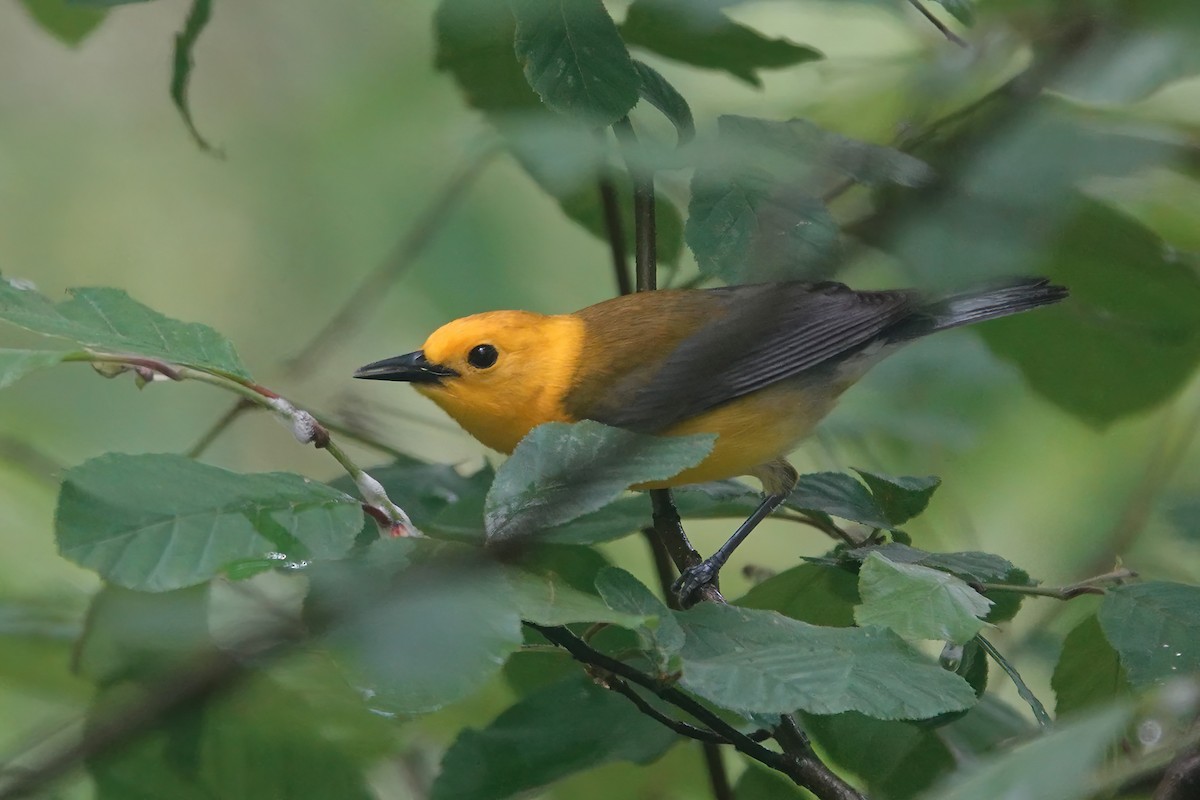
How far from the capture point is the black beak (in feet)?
9.02

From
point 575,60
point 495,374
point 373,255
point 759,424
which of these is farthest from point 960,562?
point 373,255

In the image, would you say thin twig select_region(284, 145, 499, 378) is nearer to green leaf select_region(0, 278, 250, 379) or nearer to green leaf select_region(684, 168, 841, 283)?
green leaf select_region(684, 168, 841, 283)

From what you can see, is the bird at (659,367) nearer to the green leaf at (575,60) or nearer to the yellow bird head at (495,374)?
the yellow bird head at (495,374)

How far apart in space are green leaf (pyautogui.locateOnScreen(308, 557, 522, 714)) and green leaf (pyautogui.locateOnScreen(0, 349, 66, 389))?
0.36 metres

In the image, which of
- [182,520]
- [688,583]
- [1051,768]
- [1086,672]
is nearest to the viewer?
[1051,768]

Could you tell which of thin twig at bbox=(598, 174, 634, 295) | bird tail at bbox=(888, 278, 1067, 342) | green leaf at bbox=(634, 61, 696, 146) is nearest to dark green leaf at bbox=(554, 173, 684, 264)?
thin twig at bbox=(598, 174, 634, 295)

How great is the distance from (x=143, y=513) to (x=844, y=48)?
2.58m

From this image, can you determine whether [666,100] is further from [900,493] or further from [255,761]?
[255,761]

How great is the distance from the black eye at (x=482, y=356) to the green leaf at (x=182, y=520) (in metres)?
1.63

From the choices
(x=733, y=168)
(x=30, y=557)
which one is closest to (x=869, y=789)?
(x=733, y=168)

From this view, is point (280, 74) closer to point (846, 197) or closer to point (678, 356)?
point (678, 356)

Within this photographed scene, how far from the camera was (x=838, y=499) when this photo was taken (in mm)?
2010

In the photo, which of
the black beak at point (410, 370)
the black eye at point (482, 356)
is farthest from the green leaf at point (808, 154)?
the black eye at point (482, 356)

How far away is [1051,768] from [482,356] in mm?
2328
